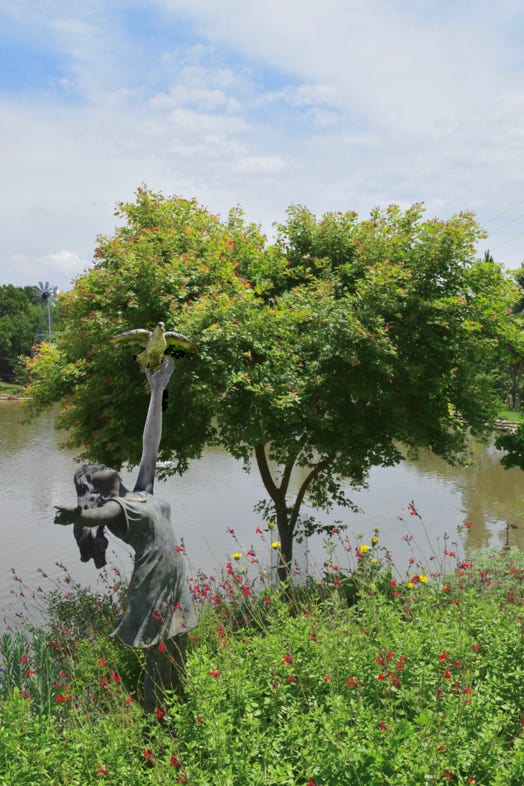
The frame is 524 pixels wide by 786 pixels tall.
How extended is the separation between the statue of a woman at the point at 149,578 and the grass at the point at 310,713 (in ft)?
0.89

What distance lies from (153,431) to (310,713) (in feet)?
8.75

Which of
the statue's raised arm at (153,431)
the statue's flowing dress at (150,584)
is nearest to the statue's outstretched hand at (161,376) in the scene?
the statue's raised arm at (153,431)

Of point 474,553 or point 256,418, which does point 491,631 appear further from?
point 474,553

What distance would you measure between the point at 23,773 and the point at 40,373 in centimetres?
730

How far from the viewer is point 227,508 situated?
20.2 meters

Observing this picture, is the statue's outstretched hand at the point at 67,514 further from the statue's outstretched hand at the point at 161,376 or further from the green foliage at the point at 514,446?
the green foliage at the point at 514,446

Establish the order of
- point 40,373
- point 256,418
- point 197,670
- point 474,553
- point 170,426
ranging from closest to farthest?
point 197,670 < point 256,418 < point 170,426 < point 40,373 < point 474,553

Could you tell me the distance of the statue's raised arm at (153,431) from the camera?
18.4ft

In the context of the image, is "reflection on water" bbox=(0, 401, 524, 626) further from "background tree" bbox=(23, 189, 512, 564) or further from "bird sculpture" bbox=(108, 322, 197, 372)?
"bird sculpture" bbox=(108, 322, 197, 372)

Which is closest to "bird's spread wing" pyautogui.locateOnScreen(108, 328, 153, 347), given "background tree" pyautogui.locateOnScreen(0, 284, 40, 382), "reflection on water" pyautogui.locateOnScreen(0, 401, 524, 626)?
"reflection on water" pyautogui.locateOnScreen(0, 401, 524, 626)

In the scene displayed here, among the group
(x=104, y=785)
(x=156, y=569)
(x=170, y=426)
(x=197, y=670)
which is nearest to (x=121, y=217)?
(x=170, y=426)

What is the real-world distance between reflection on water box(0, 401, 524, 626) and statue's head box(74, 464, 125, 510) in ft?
20.1

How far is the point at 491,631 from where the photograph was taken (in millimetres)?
5426

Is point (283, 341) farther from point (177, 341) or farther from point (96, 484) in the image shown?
point (96, 484)
